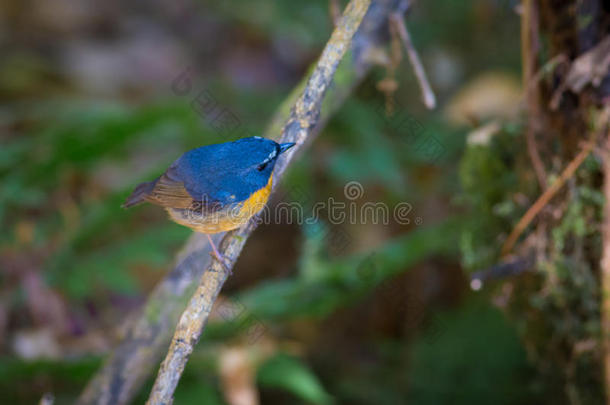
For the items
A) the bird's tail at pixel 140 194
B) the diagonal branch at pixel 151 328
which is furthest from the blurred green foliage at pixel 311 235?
the bird's tail at pixel 140 194

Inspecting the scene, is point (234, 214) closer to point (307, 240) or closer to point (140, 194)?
point (140, 194)

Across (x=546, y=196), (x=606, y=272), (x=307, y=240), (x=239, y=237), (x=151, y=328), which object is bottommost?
(x=307, y=240)

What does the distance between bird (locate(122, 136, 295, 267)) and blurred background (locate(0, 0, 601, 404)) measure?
1.05m

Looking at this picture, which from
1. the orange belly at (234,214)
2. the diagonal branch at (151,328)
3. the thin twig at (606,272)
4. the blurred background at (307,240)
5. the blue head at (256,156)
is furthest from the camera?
the blurred background at (307,240)

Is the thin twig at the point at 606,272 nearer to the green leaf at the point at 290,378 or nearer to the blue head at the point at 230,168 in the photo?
the blue head at the point at 230,168

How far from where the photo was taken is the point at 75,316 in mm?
4172

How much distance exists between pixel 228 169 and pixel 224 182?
0.22ft

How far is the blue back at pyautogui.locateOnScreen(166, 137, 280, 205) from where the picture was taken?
1.95 meters

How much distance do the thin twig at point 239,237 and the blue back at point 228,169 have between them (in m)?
0.12

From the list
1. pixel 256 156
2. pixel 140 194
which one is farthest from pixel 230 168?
pixel 140 194

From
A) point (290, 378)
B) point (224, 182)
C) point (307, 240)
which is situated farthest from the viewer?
point (307, 240)

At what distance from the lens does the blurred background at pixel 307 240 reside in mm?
3350

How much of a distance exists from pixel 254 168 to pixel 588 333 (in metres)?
1.65

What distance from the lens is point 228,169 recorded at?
2.02m
